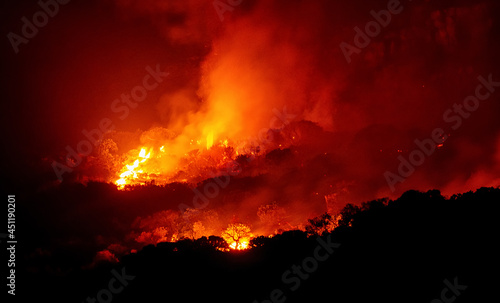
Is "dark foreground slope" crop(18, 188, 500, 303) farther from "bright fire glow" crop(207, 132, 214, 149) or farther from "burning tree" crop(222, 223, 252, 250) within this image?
"bright fire glow" crop(207, 132, 214, 149)

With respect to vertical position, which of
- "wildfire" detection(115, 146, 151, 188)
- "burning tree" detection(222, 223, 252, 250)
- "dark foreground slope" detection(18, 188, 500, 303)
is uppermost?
"wildfire" detection(115, 146, 151, 188)

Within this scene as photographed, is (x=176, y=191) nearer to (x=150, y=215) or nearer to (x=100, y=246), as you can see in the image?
(x=150, y=215)

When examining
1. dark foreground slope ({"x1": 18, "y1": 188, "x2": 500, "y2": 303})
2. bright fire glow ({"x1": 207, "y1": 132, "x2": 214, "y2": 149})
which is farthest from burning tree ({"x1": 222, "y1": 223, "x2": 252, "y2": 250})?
bright fire glow ({"x1": 207, "y1": 132, "x2": 214, "y2": 149})

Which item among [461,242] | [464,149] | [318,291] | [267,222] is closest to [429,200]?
[461,242]

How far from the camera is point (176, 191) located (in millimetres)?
26156

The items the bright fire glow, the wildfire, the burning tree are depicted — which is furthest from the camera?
the bright fire glow

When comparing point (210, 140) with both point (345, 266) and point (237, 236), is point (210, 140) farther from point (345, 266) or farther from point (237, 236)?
point (345, 266)

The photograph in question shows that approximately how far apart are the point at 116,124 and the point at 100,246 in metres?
15.7

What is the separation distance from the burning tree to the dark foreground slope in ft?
5.04

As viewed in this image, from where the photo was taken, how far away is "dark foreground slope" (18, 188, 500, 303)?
11.9 m

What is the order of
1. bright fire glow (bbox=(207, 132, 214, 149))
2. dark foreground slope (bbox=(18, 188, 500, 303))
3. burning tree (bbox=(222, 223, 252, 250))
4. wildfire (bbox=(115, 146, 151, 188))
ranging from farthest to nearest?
bright fire glow (bbox=(207, 132, 214, 149)) → wildfire (bbox=(115, 146, 151, 188)) → burning tree (bbox=(222, 223, 252, 250)) → dark foreground slope (bbox=(18, 188, 500, 303))

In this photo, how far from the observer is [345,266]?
13.2 metres

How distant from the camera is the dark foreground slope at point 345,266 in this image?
11883 millimetres

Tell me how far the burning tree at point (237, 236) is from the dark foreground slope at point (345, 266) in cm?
→ 154
